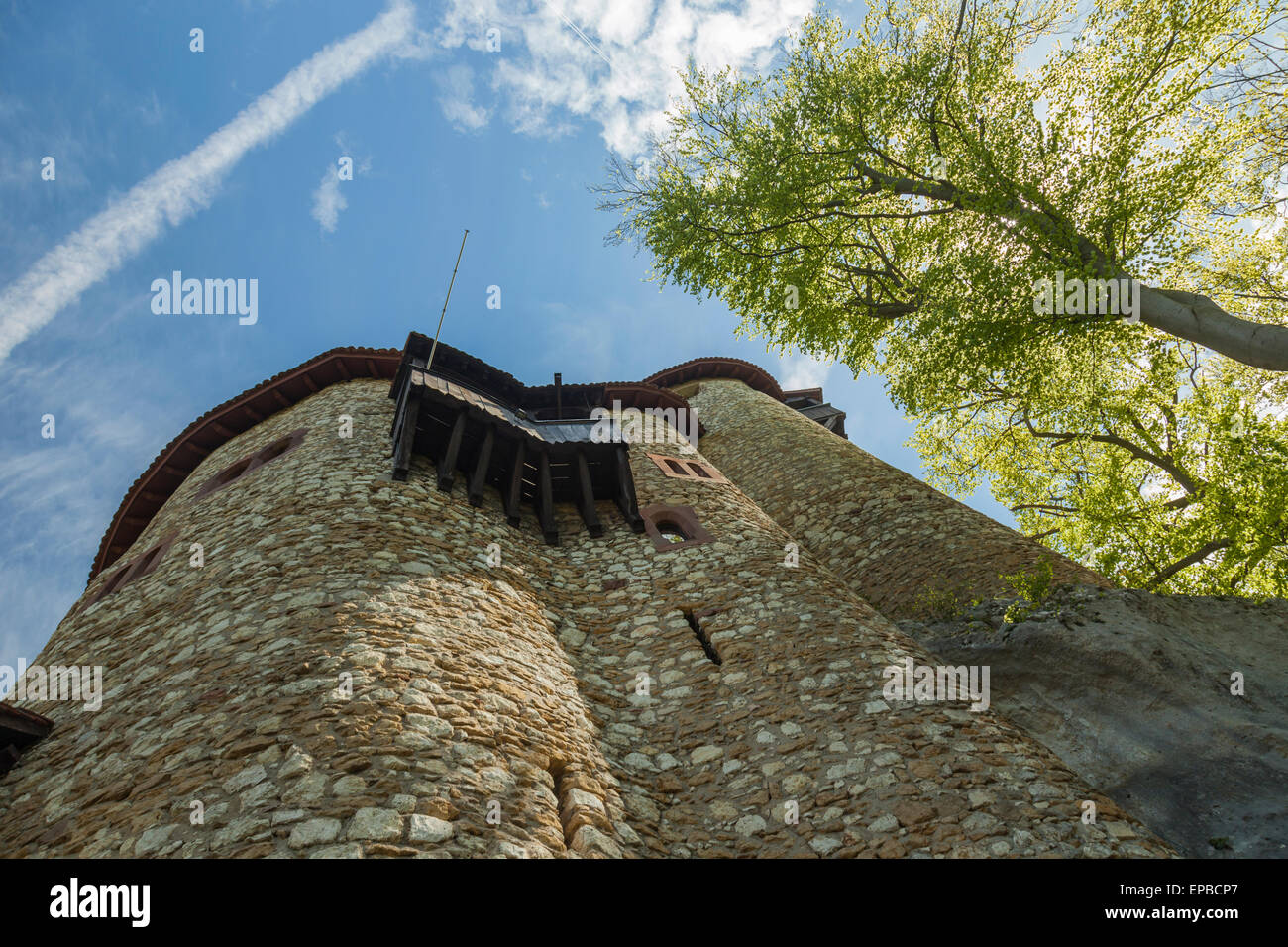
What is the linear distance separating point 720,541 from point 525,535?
2934 millimetres

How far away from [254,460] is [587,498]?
18.4ft

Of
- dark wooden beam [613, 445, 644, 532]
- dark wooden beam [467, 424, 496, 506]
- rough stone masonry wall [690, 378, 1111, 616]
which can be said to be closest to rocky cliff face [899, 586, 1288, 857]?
rough stone masonry wall [690, 378, 1111, 616]

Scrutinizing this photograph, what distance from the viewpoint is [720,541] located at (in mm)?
10633

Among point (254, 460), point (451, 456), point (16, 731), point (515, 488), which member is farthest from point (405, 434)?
point (16, 731)

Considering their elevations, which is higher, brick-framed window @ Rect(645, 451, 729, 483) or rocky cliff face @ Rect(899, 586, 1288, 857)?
brick-framed window @ Rect(645, 451, 729, 483)

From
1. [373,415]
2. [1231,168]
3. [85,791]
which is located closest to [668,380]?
[373,415]

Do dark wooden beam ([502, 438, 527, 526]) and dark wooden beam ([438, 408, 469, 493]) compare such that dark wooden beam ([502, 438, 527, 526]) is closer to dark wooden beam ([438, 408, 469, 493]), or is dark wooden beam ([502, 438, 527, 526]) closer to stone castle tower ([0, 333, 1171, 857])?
stone castle tower ([0, 333, 1171, 857])

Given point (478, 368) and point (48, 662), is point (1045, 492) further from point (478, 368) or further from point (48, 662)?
point (48, 662)

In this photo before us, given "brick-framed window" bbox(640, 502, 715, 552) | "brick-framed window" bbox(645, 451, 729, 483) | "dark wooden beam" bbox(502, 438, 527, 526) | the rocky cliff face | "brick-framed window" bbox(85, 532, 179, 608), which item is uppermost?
"brick-framed window" bbox(645, 451, 729, 483)

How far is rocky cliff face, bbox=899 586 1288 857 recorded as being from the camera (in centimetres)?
616

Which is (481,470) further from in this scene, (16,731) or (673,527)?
(16,731)

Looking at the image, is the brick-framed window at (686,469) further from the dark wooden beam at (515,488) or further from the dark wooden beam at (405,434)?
the dark wooden beam at (405,434)

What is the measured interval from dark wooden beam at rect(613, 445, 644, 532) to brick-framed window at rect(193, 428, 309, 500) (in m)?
5.24

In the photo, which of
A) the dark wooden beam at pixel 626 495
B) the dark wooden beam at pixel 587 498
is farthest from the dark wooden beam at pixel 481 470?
the dark wooden beam at pixel 626 495
